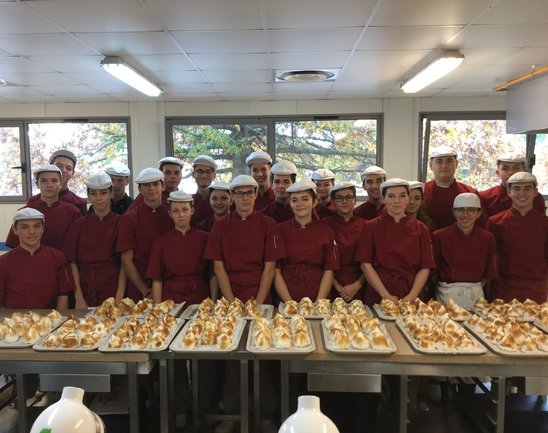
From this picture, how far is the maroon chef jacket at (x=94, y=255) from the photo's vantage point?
3.02 meters

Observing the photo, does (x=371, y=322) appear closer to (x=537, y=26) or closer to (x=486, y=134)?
(x=537, y=26)

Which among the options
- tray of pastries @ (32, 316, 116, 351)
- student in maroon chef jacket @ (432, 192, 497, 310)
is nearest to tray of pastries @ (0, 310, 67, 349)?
tray of pastries @ (32, 316, 116, 351)

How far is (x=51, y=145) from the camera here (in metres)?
6.19

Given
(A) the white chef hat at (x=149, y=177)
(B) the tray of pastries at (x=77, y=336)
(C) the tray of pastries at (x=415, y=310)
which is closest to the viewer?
(B) the tray of pastries at (x=77, y=336)

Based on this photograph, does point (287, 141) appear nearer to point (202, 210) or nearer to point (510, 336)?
point (202, 210)

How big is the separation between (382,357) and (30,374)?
65.6 inches

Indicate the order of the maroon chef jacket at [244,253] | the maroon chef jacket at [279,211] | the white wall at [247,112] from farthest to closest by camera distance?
the white wall at [247,112] → the maroon chef jacket at [279,211] → the maroon chef jacket at [244,253]

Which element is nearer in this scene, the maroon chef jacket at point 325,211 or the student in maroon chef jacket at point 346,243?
the student in maroon chef jacket at point 346,243

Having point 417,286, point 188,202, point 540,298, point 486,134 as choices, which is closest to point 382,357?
point 417,286

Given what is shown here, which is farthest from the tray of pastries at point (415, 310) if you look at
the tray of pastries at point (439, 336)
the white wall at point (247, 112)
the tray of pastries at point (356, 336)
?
the white wall at point (247, 112)

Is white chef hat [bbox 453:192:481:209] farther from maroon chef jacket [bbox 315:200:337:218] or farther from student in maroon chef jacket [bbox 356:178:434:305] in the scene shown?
maroon chef jacket [bbox 315:200:337:218]

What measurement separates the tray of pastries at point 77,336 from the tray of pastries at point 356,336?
43.2 inches

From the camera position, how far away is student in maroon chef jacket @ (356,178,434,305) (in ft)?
9.11

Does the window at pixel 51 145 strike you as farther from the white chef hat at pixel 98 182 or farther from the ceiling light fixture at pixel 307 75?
the white chef hat at pixel 98 182
